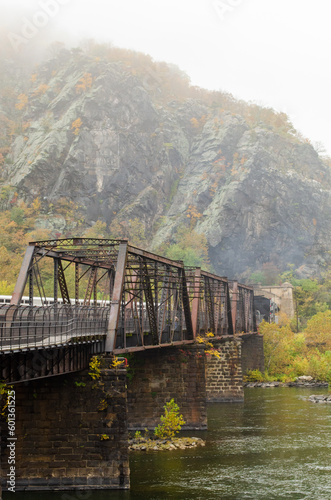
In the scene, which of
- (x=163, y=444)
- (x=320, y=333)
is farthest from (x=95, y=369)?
(x=320, y=333)

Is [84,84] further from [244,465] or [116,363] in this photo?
[116,363]

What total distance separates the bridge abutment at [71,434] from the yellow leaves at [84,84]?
127 m

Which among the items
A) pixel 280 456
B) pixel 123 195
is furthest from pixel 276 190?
pixel 280 456

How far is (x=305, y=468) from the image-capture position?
28.5m

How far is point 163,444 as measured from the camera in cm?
3353

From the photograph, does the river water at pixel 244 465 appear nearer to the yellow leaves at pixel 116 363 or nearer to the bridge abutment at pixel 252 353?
the yellow leaves at pixel 116 363

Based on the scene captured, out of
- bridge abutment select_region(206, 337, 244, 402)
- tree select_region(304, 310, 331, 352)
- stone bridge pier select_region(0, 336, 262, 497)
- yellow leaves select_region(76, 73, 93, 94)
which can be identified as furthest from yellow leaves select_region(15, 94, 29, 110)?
stone bridge pier select_region(0, 336, 262, 497)

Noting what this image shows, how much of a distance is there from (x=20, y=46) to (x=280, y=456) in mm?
159934

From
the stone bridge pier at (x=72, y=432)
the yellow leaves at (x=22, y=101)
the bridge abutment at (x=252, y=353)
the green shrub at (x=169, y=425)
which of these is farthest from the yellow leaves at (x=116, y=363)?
the yellow leaves at (x=22, y=101)

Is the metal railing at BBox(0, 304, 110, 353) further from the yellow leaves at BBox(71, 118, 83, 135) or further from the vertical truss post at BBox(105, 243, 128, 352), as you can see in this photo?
the yellow leaves at BBox(71, 118, 83, 135)

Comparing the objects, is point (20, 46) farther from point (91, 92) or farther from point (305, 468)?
point (305, 468)

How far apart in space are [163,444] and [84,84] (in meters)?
122

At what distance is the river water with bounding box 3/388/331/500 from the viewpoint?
2419 cm

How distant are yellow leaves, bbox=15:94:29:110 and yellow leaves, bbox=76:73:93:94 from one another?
16227mm
